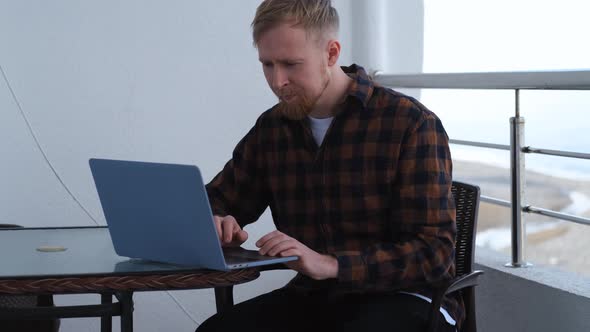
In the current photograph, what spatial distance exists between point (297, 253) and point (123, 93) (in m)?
1.78

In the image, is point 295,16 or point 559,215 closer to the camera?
point 295,16

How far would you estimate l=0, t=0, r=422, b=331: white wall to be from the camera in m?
3.21

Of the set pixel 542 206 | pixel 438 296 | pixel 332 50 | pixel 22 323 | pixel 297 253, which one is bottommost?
pixel 542 206

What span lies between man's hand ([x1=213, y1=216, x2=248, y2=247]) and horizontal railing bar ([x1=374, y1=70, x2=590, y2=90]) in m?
0.90

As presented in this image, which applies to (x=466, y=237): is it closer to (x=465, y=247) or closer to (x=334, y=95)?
(x=465, y=247)

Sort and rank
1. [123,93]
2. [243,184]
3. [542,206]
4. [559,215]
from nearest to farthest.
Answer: [243,184]
[559,215]
[123,93]
[542,206]

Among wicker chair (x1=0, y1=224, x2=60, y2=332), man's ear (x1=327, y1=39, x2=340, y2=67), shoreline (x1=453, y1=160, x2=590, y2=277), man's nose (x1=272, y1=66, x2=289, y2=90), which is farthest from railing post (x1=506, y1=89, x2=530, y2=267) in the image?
shoreline (x1=453, y1=160, x2=590, y2=277)

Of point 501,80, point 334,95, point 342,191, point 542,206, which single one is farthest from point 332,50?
point 542,206

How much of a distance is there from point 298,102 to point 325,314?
44cm

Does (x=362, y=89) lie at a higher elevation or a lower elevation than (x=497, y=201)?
higher

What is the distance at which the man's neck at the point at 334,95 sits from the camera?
6.81 ft

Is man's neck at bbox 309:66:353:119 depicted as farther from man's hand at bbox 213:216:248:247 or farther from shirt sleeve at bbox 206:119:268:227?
man's hand at bbox 213:216:248:247

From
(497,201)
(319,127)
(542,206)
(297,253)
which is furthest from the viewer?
(542,206)

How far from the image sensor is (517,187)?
264 cm
